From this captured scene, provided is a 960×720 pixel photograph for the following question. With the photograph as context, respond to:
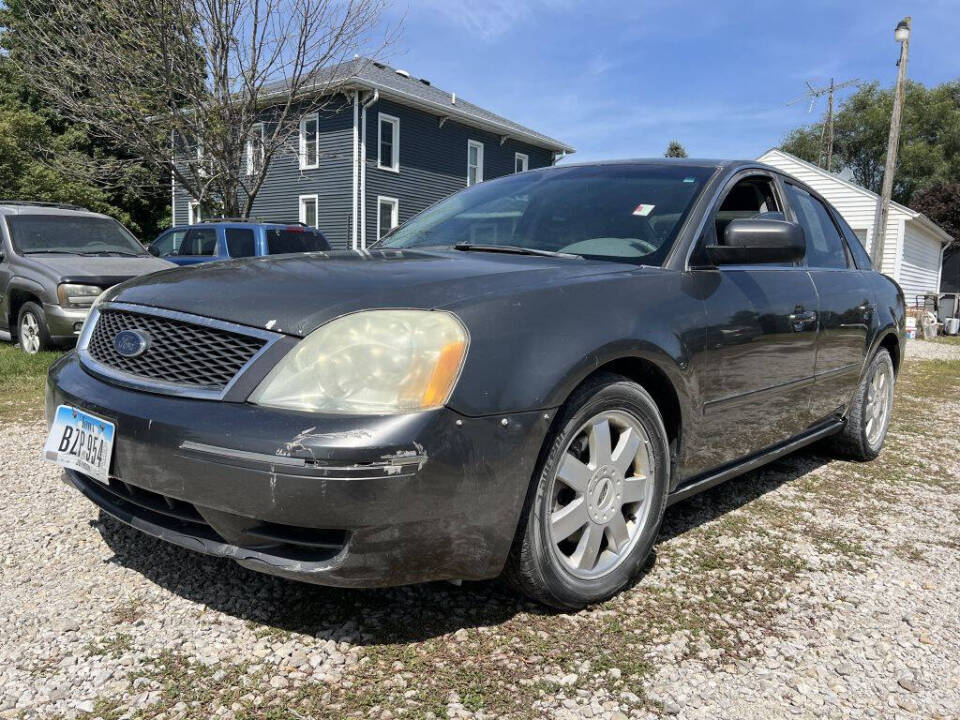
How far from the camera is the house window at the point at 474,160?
23719 mm

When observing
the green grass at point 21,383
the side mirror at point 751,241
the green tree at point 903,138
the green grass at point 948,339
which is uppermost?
the green tree at point 903,138

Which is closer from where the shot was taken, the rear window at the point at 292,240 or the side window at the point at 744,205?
the side window at the point at 744,205

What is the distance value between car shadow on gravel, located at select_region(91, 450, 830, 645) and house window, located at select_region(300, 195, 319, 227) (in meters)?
19.2

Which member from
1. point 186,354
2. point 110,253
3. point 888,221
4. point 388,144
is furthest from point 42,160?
point 888,221

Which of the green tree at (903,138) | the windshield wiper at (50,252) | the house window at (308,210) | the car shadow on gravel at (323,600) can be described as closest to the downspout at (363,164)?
the house window at (308,210)

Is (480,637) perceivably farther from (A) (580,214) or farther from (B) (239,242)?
(B) (239,242)

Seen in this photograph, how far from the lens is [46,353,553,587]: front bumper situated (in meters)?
1.80

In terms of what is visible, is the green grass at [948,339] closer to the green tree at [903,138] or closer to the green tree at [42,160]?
the green tree at [42,160]

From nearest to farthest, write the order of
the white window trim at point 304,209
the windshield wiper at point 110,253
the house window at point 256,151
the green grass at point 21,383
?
the green grass at point 21,383 → the windshield wiper at point 110,253 → the house window at point 256,151 → the white window trim at point 304,209

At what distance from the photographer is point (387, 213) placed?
2125 centimetres

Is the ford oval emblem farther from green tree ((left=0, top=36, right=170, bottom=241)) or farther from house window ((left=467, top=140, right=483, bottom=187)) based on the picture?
house window ((left=467, top=140, right=483, bottom=187))

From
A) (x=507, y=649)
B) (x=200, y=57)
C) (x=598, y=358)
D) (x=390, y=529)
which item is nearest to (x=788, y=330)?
(x=598, y=358)

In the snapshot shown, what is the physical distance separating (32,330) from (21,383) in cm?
179

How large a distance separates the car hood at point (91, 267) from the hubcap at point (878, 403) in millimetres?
6193
